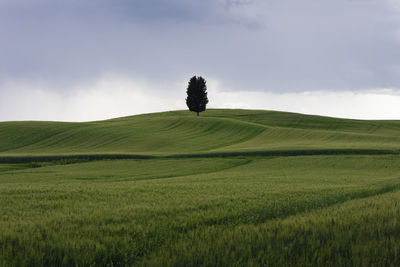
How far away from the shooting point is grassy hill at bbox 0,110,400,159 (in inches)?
1941

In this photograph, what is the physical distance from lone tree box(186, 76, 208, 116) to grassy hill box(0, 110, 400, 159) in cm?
1676

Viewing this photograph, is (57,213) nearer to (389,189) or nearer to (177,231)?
(177,231)

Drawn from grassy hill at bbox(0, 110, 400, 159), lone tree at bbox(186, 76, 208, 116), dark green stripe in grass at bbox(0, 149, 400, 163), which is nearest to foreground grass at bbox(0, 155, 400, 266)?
dark green stripe in grass at bbox(0, 149, 400, 163)

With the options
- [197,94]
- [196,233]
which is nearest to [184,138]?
[197,94]

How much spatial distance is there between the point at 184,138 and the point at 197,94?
35.0 metres

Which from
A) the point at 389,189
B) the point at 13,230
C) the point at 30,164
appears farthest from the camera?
the point at 30,164

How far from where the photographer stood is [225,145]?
2197 inches

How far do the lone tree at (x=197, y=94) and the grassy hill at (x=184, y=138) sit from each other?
16.8 meters

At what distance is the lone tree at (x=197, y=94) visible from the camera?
93375 mm

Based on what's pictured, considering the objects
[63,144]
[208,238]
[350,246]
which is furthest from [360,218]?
[63,144]

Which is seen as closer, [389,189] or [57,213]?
[57,213]

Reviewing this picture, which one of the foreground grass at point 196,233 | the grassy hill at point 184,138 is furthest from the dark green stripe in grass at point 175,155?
the foreground grass at point 196,233

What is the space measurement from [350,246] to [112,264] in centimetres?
372

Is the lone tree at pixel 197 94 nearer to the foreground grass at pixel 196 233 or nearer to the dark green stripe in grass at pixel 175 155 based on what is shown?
the dark green stripe in grass at pixel 175 155
